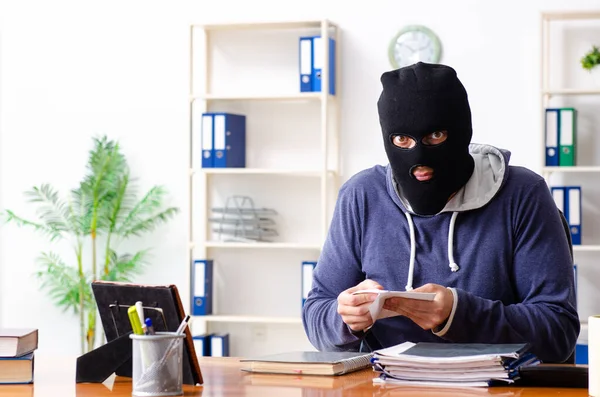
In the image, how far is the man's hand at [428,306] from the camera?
76.5 inches

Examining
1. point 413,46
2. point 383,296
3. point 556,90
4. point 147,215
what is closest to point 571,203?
point 556,90

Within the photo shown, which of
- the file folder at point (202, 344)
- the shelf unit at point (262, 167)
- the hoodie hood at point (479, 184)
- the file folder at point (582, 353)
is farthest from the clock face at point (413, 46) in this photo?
the hoodie hood at point (479, 184)

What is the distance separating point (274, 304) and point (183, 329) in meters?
3.16

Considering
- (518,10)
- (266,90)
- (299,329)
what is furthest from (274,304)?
(518,10)

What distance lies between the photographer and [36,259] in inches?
196

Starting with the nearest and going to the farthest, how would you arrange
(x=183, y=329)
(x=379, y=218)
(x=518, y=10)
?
(x=183, y=329) < (x=379, y=218) < (x=518, y=10)

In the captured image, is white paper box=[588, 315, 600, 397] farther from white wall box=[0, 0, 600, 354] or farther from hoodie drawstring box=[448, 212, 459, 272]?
white wall box=[0, 0, 600, 354]

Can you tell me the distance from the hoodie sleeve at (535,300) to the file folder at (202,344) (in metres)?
2.64

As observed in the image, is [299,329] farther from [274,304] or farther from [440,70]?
[440,70]

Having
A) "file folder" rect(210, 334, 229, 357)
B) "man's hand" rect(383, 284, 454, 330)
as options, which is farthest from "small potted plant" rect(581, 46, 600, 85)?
"man's hand" rect(383, 284, 454, 330)

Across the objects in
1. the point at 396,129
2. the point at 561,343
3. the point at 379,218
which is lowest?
the point at 561,343

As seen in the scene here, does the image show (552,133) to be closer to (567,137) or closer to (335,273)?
(567,137)

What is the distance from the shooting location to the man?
2.14m

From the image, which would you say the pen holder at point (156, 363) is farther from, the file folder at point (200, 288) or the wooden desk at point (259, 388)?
the file folder at point (200, 288)
